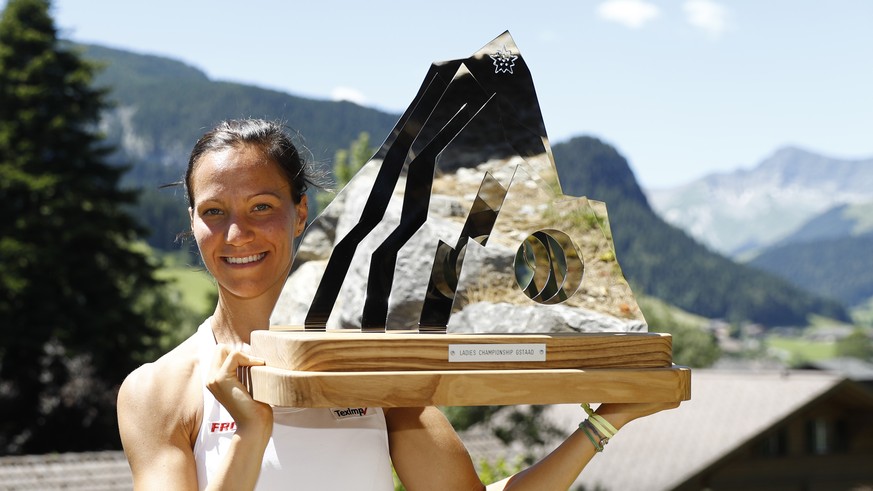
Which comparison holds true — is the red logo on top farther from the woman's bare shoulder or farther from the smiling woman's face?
the smiling woman's face

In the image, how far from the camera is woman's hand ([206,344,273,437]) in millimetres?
2150

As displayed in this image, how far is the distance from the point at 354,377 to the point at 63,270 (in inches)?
1112

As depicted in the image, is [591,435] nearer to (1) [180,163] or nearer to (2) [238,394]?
(2) [238,394]

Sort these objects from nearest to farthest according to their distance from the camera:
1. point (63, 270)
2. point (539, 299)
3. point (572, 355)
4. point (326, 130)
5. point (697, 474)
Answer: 1. point (572, 355)
2. point (539, 299)
3. point (326, 130)
4. point (697, 474)
5. point (63, 270)

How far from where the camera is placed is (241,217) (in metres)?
2.33

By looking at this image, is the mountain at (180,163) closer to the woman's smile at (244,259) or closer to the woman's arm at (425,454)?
the woman's arm at (425,454)

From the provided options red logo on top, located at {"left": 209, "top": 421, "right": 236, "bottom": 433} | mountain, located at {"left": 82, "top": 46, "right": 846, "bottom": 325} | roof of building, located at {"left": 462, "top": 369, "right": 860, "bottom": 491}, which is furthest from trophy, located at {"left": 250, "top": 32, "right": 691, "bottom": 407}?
mountain, located at {"left": 82, "top": 46, "right": 846, "bottom": 325}

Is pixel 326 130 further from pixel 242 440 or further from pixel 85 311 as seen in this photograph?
pixel 85 311

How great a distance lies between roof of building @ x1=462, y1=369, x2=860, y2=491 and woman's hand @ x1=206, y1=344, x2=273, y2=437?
18346mm

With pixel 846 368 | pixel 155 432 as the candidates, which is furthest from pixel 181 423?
pixel 846 368

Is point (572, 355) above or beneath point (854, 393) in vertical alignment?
above

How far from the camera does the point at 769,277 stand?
194 metres

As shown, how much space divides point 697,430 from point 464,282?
76.7 ft

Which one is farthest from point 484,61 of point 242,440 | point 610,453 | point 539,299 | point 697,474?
point 610,453
